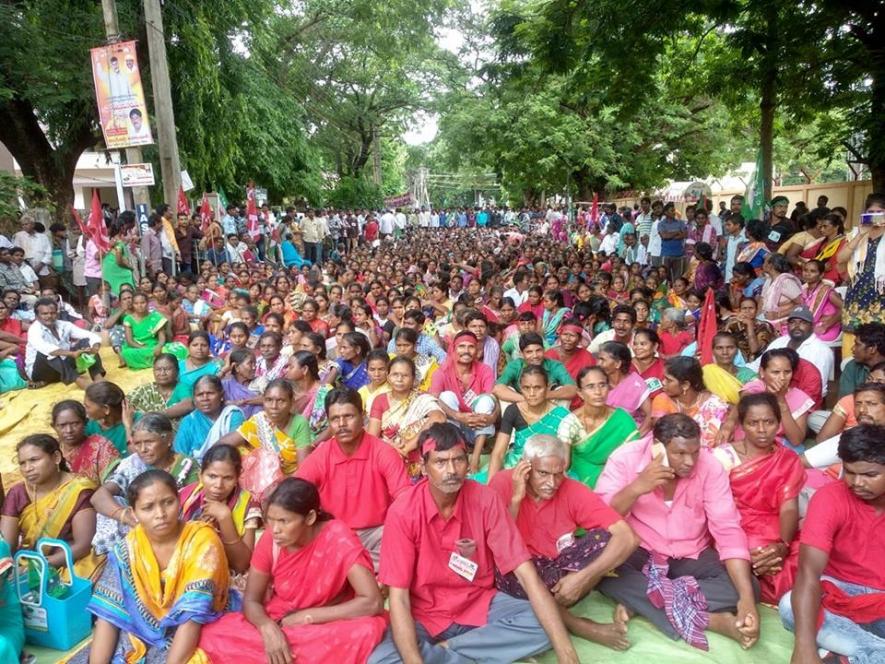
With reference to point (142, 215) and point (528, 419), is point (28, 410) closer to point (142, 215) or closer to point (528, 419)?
point (142, 215)

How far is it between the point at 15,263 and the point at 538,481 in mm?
8253

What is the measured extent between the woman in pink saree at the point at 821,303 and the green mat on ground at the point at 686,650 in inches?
112

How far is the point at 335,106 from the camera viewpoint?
85.7 ft

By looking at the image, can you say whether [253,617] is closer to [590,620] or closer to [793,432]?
[590,620]

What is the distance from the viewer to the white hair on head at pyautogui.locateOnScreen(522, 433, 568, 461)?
272 cm

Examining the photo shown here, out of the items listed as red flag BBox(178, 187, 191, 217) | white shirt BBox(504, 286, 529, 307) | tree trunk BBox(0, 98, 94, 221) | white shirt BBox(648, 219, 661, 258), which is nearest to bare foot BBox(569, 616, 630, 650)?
white shirt BBox(504, 286, 529, 307)

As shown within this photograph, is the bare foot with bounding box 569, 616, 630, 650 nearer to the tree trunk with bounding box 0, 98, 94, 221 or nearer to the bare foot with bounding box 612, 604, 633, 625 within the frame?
the bare foot with bounding box 612, 604, 633, 625

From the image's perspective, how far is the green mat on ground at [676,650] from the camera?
2.66 metres

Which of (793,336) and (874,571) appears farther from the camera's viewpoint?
(793,336)

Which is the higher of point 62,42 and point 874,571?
point 62,42

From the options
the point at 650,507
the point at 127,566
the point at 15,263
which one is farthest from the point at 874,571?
the point at 15,263

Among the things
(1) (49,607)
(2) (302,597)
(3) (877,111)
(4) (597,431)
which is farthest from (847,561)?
(3) (877,111)

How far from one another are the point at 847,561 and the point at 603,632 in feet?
3.12

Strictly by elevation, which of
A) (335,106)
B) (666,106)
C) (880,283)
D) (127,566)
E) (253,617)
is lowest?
(253,617)
